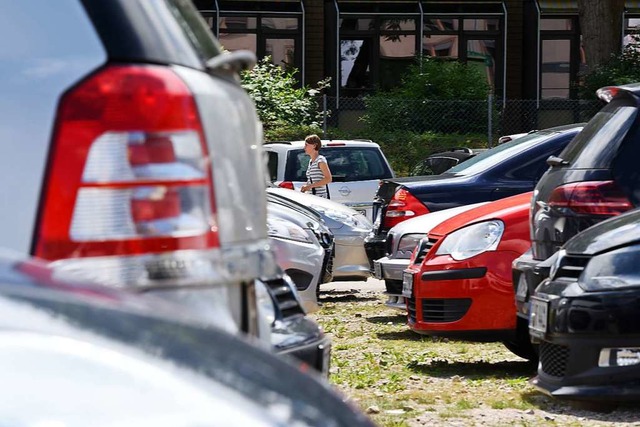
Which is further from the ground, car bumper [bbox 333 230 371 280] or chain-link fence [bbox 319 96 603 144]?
chain-link fence [bbox 319 96 603 144]

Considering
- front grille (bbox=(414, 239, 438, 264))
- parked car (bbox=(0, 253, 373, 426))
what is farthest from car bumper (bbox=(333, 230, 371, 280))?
parked car (bbox=(0, 253, 373, 426))

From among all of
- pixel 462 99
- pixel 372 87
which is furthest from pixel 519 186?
pixel 372 87

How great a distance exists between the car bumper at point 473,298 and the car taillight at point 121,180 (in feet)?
18.7

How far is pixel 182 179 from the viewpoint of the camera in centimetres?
279

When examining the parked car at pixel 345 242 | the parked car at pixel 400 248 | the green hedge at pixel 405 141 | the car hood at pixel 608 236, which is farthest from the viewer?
the green hedge at pixel 405 141

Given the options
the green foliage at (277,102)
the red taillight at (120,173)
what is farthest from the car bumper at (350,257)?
the red taillight at (120,173)

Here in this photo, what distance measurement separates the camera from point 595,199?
716cm

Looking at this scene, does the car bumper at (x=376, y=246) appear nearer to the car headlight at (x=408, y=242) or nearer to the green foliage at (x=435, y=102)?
the car headlight at (x=408, y=242)

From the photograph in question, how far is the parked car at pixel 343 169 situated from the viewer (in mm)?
17594

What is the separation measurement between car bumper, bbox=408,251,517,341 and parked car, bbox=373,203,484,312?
1921mm

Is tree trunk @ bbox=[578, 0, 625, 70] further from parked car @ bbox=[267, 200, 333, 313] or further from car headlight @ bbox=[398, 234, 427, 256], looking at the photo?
parked car @ bbox=[267, 200, 333, 313]

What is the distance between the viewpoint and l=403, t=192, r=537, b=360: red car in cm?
835

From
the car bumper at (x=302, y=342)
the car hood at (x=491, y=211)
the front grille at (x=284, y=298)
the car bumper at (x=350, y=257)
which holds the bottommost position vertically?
the car bumper at (x=350, y=257)

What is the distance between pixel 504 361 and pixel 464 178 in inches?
110
